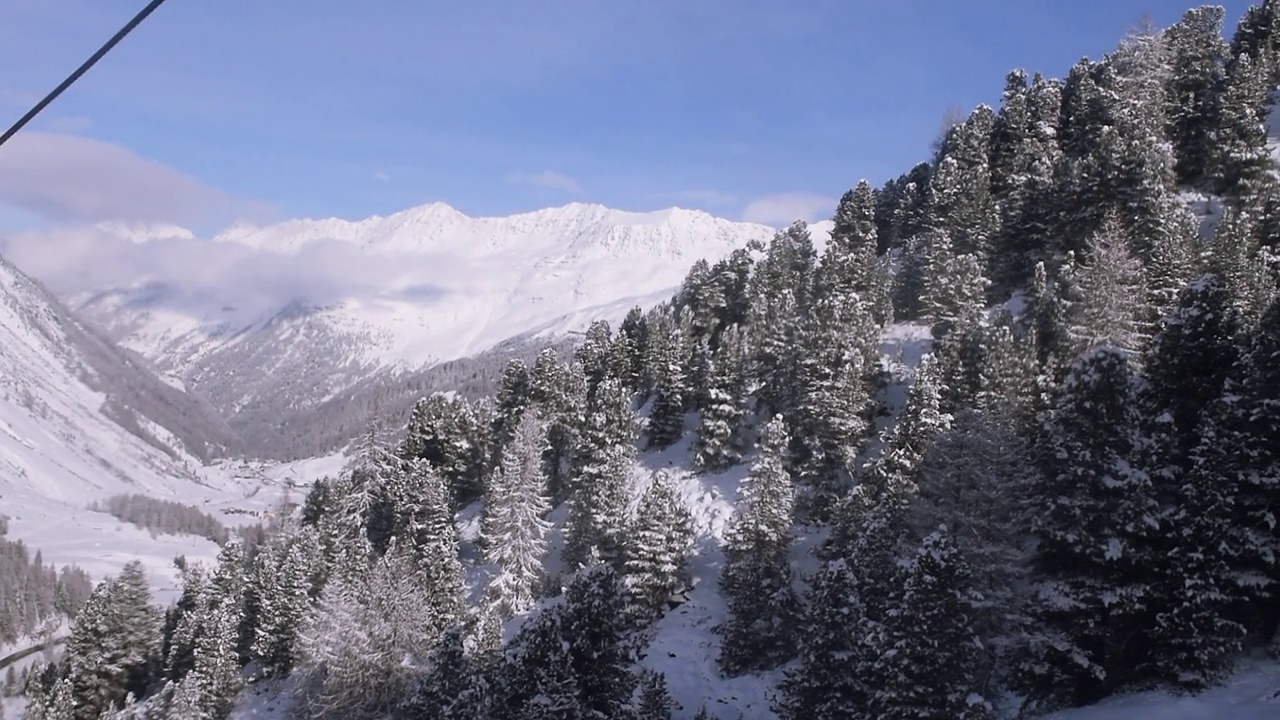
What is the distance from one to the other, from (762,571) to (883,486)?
24.7 ft

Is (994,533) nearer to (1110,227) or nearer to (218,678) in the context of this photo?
(1110,227)

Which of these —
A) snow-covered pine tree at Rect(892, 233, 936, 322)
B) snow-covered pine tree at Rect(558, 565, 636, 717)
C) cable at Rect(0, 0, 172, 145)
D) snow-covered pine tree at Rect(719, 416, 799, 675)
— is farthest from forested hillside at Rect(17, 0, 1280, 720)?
cable at Rect(0, 0, 172, 145)

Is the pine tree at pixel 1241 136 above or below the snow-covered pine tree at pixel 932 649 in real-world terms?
above

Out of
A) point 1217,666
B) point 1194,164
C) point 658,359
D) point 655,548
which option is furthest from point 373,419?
point 1194,164

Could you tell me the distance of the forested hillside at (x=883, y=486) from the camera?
1075 inches

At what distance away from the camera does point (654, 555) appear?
49031mm

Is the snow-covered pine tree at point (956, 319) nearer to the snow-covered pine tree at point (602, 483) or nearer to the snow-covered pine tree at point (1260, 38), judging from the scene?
the snow-covered pine tree at point (602, 483)

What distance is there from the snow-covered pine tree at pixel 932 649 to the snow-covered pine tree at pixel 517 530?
1181 inches

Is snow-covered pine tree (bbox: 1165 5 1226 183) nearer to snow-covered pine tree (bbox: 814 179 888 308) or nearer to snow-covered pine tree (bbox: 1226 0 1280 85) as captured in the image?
snow-covered pine tree (bbox: 1226 0 1280 85)

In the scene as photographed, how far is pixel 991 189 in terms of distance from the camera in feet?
255

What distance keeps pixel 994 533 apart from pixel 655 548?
68.5 feet

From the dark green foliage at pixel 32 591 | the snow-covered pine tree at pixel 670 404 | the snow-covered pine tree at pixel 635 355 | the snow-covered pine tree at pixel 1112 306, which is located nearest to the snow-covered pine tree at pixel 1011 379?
the snow-covered pine tree at pixel 1112 306

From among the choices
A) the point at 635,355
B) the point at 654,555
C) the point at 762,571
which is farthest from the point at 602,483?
the point at 635,355

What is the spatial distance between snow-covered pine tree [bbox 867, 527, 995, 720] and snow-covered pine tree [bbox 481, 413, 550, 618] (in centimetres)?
3001
